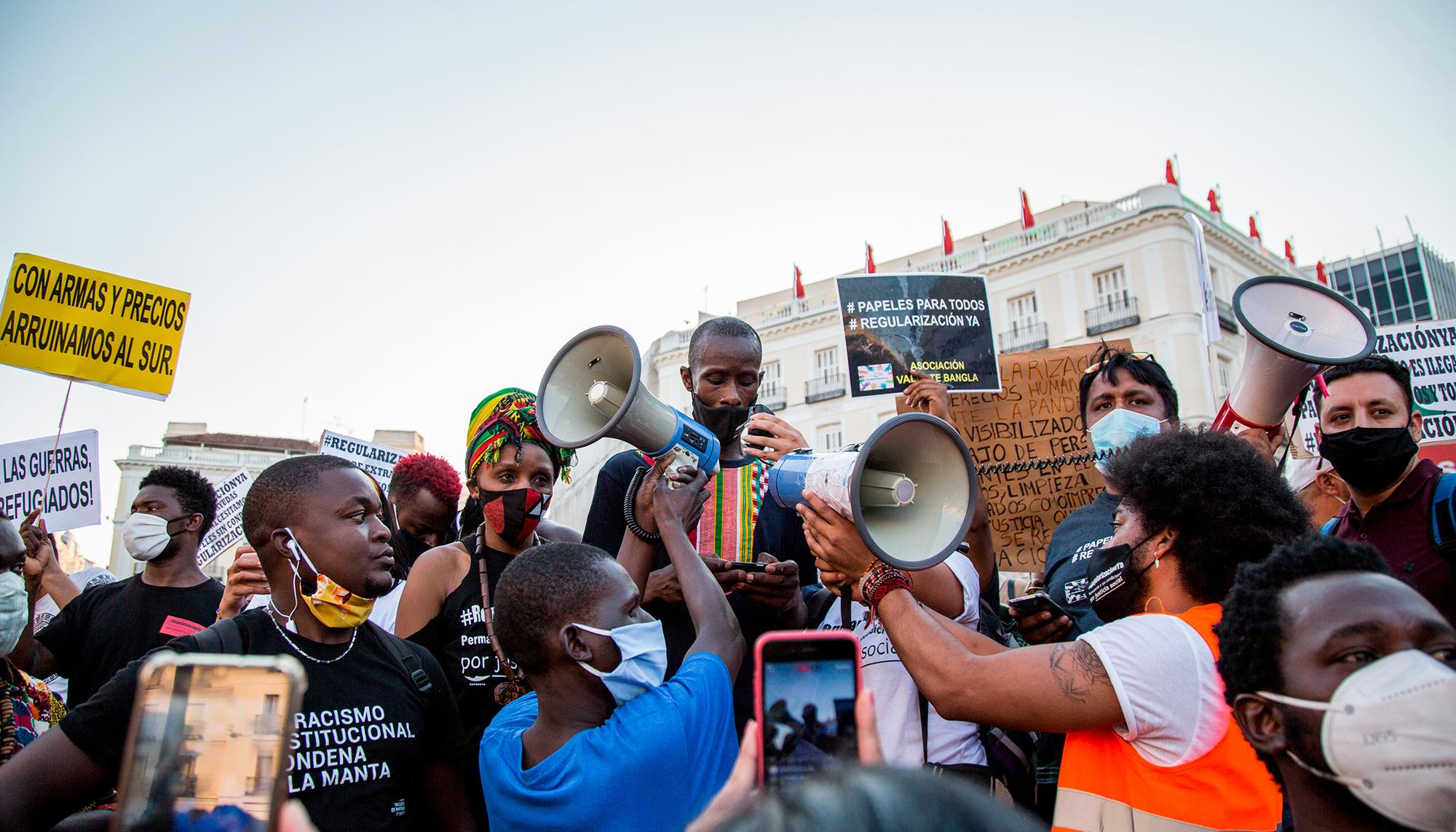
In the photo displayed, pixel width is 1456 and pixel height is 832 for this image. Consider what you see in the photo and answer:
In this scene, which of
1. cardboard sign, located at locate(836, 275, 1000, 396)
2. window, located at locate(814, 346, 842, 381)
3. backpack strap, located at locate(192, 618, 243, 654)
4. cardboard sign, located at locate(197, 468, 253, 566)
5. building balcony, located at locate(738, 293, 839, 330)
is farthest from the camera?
building balcony, located at locate(738, 293, 839, 330)

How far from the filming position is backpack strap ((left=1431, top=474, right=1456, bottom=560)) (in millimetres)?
3023

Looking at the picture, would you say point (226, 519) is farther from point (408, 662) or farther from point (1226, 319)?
point (1226, 319)

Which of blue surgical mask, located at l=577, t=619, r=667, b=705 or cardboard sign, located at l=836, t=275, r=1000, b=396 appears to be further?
cardboard sign, located at l=836, t=275, r=1000, b=396

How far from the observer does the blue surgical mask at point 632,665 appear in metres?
2.31

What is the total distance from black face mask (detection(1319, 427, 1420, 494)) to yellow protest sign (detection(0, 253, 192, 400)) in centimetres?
678

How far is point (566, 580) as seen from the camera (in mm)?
2387

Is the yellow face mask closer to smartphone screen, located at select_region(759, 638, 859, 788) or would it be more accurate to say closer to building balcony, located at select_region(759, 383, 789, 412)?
smartphone screen, located at select_region(759, 638, 859, 788)

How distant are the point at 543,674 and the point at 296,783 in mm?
685

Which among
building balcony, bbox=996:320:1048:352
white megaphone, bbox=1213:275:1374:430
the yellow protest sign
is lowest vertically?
white megaphone, bbox=1213:275:1374:430

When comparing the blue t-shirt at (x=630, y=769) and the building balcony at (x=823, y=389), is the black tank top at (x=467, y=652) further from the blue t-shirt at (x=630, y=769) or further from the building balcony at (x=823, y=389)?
the building balcony at (x=823, y=389)

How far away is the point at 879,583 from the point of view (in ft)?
7.84

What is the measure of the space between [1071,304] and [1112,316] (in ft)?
4.85

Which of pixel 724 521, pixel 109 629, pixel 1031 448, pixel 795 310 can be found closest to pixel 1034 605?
pixel 724 521

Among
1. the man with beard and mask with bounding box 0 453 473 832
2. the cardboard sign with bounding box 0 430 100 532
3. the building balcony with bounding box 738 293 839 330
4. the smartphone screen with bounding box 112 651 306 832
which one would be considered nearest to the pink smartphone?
the smartphone screen with bounding box 112 651 306 832
